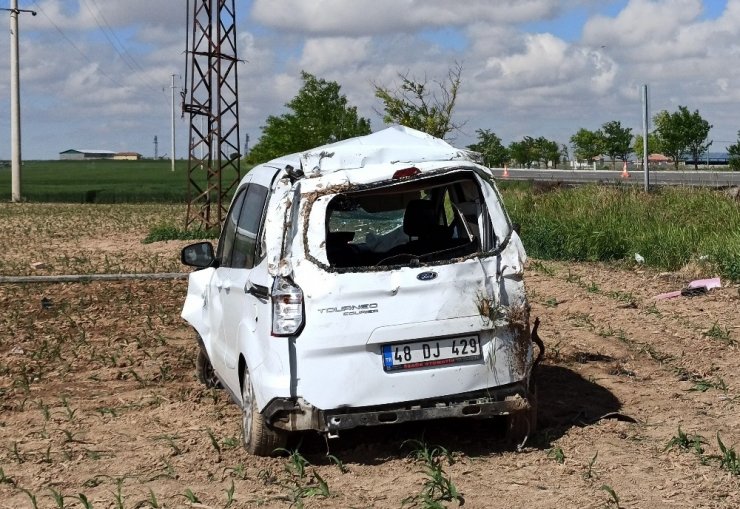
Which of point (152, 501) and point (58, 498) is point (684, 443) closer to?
point (152, 501)

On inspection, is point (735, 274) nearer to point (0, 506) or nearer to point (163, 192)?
point (0, 506)

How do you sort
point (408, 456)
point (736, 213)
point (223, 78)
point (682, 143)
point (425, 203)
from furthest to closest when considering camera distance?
point (682, 143) < point (223, 78) < point (736, 213) < point (425, 203) < point (408, 456)

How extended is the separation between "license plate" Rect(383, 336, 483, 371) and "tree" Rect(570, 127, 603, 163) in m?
89.1

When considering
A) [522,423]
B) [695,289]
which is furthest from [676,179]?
[522,423]

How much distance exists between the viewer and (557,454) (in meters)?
6.61

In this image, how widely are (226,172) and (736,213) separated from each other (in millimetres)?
73891

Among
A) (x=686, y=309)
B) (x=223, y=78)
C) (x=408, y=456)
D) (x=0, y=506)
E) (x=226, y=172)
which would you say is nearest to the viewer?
(x=0, y=506)

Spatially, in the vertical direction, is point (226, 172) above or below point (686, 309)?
above

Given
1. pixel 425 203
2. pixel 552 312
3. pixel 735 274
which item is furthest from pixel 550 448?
pixel 735 274

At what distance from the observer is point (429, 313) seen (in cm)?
639

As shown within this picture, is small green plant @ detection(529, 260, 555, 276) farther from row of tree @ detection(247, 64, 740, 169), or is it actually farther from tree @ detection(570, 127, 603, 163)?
tree @ detection(570, 127, 603, 163)

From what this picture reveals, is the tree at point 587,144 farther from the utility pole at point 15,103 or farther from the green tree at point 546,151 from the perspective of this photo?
the utility pole at point 15,103

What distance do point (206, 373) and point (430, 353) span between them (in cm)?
329

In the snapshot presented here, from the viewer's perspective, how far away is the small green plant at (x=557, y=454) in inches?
258
